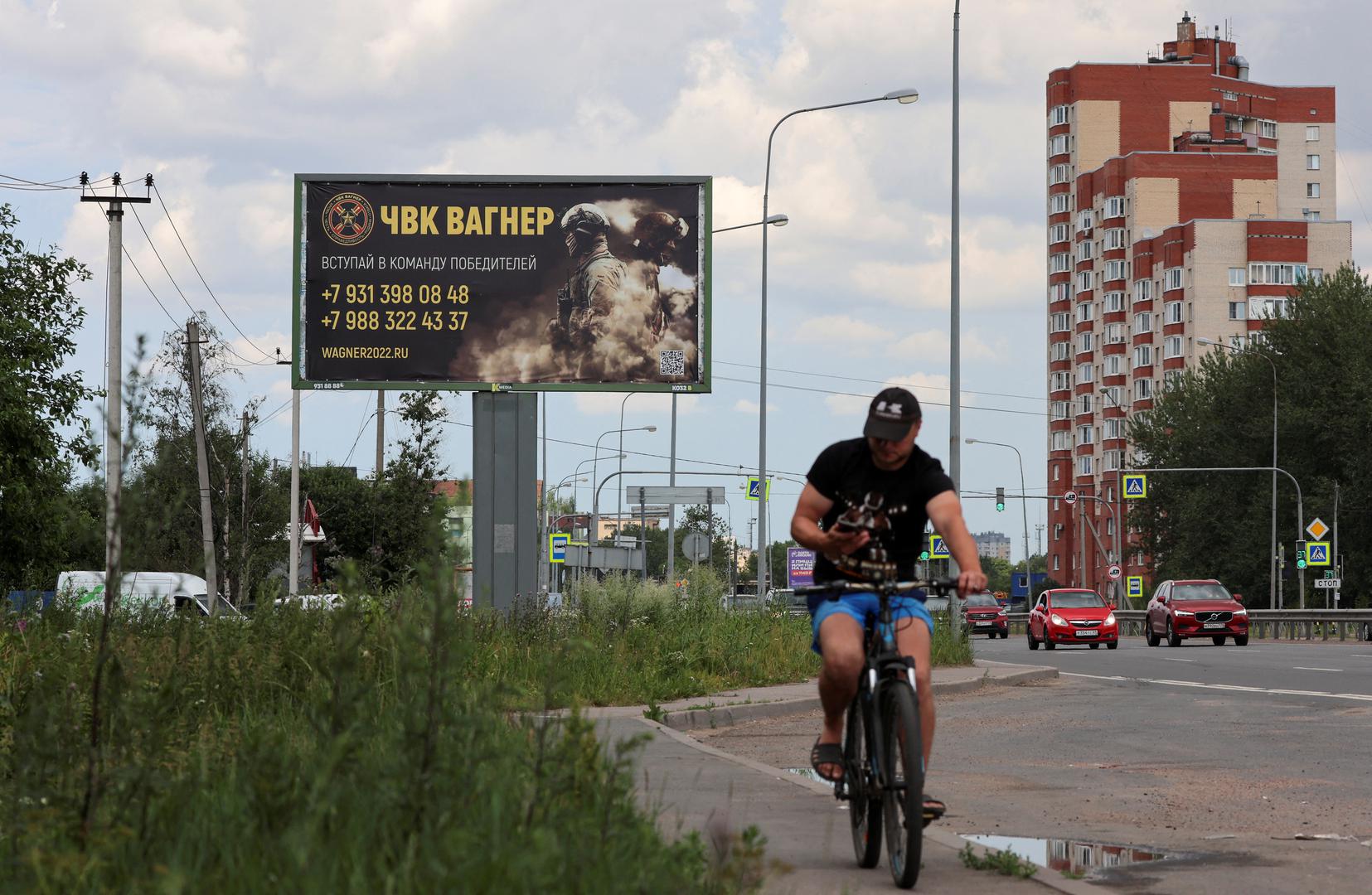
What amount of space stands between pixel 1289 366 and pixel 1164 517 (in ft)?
48.9

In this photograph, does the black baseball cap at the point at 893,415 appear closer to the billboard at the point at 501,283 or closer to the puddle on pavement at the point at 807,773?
the puddle on pavement at the point at 807,773

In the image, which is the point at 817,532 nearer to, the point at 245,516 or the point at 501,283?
the point at 501,283

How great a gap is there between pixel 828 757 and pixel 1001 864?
75 centimetres

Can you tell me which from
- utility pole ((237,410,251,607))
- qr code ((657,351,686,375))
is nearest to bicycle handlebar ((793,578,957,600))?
qr code ((657,351,686,375))

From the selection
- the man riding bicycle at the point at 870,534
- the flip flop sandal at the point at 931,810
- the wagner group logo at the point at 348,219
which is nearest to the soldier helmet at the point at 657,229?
the wagner group logo at the point at 348,219

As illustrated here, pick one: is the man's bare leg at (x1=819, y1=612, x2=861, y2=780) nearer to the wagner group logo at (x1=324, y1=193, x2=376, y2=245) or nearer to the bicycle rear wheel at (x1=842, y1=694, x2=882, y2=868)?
the bicycle rear wheel at (x1=842, y1=694, x2=882, y2=868)

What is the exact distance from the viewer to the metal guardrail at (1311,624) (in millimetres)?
48938

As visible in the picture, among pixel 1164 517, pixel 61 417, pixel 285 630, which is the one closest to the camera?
pixel 285 630

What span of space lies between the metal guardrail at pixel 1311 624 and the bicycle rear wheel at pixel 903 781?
1716 inches

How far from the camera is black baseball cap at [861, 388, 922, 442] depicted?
22.3ft

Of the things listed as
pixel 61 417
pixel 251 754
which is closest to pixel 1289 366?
pixel 61 417

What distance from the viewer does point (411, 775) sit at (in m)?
4.96

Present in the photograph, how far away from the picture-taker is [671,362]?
24.3 metres

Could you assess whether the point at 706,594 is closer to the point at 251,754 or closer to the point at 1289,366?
the point at 251,754
